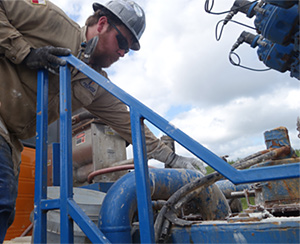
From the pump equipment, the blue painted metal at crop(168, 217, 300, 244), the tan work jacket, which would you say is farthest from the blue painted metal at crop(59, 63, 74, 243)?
the pump equipment

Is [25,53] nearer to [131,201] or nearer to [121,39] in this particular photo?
[121,39]

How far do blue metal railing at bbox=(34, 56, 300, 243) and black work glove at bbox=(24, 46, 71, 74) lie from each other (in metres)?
0.04

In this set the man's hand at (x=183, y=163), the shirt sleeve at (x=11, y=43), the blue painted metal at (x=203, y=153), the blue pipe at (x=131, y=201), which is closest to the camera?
the blue painted metal at (x=203, y=153)

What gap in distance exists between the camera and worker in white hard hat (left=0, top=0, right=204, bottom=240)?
146cm

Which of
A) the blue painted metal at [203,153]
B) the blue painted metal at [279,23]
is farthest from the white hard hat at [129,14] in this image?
the blue painted metal at [279,23]

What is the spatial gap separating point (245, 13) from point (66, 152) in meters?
1.44

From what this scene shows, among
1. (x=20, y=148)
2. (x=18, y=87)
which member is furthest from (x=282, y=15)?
(x=20, y=148)

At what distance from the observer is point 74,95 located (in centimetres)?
192

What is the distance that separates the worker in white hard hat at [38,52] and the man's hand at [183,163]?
0.83 m

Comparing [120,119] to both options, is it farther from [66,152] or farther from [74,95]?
[66,152]

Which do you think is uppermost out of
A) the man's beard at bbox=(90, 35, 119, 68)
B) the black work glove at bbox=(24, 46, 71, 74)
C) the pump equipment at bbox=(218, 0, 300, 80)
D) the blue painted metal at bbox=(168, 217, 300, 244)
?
the man's beard at bbox=(90, 35, 119, 68)

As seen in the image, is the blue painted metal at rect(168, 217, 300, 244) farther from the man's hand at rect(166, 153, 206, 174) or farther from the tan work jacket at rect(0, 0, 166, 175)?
the man's hand at rect(166, 153, 206, 174)

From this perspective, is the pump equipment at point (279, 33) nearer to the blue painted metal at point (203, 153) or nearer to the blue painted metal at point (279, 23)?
the blue painted metal at point (279, 23)

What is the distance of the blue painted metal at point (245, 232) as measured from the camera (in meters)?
0.97
